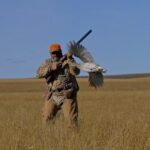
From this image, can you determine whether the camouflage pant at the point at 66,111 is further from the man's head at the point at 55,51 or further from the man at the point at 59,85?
the man's head at the point at 55,51

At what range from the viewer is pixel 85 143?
297 inches

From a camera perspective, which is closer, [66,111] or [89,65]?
[89,65]

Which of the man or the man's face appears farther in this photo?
the man's face

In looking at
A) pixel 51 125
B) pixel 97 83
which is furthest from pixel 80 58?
pixel 51 125

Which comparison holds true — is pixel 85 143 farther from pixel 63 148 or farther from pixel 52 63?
pixel 52 63

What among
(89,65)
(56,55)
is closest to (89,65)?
(89,65)

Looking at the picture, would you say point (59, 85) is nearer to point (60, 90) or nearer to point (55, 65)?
point (60, 90)

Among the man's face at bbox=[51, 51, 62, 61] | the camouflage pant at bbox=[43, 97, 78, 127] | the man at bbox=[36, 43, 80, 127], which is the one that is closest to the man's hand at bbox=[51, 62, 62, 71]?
the man at bbox=[36, 43, 80, 127]

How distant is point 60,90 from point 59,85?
9cm

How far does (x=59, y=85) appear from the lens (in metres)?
9.19

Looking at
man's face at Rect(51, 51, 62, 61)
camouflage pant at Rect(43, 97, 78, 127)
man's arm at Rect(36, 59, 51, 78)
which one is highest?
man's face at Rect(51, 51, 62, 61)

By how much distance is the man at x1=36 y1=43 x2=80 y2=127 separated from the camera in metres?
9.02

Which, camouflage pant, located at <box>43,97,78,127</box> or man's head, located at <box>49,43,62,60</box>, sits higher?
man's head, located at <box>49,43,62,60</box>

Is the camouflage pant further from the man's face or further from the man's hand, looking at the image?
the man's face
